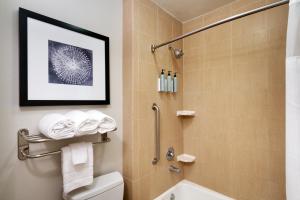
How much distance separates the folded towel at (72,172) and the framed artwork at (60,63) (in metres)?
0.35

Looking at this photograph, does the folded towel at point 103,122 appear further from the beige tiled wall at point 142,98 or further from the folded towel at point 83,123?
the beige tiled wall at point 142,98

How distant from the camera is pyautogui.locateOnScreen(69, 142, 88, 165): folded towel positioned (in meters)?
0.99

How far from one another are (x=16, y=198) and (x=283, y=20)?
230 centimetres

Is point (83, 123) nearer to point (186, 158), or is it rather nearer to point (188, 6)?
point (186, 158)

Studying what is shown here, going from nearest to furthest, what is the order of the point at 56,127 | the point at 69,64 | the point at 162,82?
1. the point at 56,127
2. the point at 69,64
3. the point at 162,82

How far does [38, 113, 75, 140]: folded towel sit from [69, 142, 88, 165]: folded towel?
0.46 ft

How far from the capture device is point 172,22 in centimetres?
181

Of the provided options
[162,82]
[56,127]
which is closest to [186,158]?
[162,82]

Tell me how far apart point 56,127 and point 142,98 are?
0.76m

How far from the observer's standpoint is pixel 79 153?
101 centimetres

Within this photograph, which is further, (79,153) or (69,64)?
(69,64)

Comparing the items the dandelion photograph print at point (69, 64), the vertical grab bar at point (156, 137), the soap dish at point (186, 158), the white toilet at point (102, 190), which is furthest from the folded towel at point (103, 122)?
the soap dish at point (186, 158)

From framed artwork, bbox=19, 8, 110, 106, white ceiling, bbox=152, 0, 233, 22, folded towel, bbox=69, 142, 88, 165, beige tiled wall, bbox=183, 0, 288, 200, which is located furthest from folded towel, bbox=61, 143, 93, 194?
white ceiling, bbox=152, 0, 233, 22

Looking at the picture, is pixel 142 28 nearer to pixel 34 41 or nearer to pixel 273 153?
pixel 34 41
